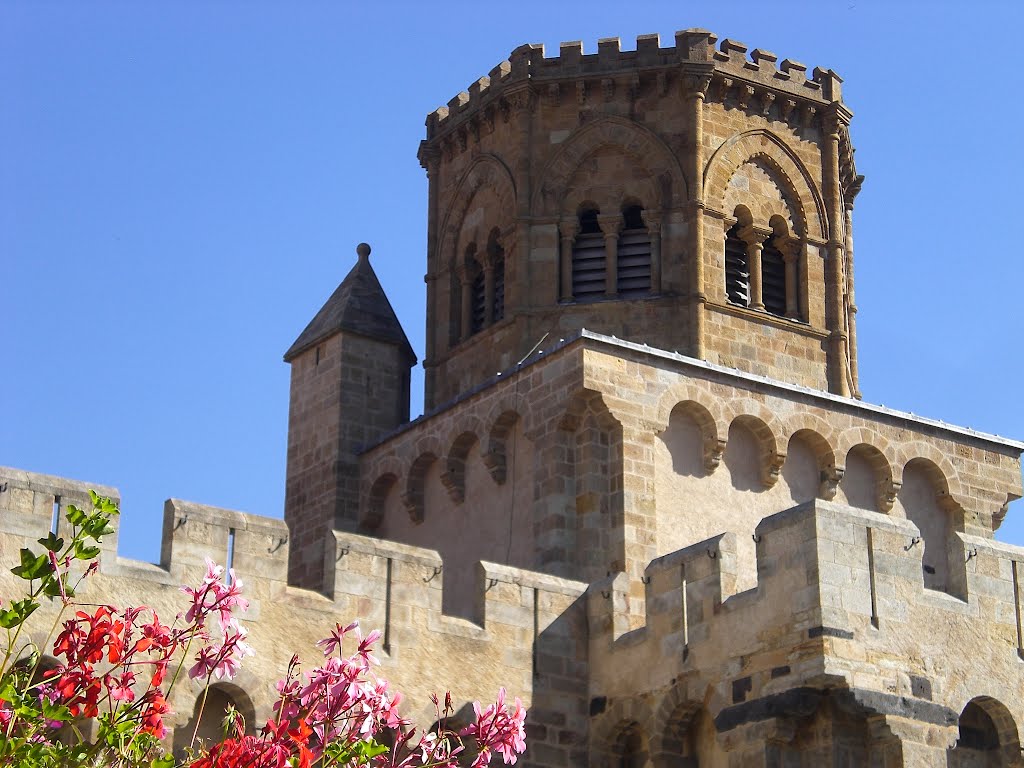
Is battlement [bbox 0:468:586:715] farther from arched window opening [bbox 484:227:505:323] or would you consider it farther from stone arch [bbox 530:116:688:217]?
stone arch [bbox 530:116:688:217]

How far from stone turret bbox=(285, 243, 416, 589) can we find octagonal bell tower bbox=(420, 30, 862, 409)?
2.37 ft

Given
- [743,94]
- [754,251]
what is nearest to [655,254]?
[754,251]

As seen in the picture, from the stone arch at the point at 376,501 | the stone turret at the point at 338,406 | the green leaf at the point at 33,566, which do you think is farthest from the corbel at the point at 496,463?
the green leaf at the point at 33,566

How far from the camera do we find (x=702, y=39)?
27219 mm

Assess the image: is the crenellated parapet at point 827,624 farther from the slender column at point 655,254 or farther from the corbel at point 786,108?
the corbel at point 786,108

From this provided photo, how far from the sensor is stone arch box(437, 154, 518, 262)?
2745cm

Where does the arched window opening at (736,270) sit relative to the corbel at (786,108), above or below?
below

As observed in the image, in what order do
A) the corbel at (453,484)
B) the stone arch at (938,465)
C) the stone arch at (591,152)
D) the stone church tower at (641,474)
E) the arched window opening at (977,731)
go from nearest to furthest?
the stone church tower at (641,474)
the arched window opening at (977,731)
the corbel at (453,484)
the stone arch at (938,465)
the stone arch at (591,152)

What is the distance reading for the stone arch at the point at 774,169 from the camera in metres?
27.0

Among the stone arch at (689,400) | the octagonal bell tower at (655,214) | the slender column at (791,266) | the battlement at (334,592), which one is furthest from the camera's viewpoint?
the slender column at (791,266)

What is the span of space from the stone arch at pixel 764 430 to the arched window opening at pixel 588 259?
9.07 ft

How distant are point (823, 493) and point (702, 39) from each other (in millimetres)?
6563

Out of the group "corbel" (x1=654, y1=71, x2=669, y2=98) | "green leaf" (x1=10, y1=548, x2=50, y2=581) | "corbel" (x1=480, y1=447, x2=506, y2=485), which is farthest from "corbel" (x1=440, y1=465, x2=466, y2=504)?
"green leaf" (x1=10, y1=548, x2=50, y2=581)

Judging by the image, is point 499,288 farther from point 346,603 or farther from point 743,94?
point 346,603
